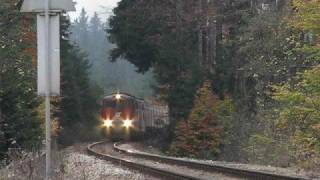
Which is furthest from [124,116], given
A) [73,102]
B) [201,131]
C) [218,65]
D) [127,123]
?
[73,102]

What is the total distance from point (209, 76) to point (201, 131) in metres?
6.83

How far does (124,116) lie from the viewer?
49219 millimetres

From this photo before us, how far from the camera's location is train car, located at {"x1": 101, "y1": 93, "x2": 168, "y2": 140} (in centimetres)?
4922

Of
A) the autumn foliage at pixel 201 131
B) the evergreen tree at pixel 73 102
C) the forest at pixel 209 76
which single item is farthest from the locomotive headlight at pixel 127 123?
the evergreen tree at pixel 73 102

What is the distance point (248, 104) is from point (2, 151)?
1053 inches

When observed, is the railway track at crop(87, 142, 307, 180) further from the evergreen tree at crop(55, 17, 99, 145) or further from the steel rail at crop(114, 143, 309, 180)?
the evergreen tree at crop(55, 17, 99, 145)

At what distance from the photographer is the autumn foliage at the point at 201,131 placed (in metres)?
42.4

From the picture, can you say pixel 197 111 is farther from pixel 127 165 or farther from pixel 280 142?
pixel 127 165

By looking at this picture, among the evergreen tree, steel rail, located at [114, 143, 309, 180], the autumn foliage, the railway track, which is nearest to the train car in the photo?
the autumn foliage

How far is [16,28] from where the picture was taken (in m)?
25.5

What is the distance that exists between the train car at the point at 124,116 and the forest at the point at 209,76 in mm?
2023

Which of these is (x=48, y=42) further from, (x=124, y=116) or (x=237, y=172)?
(x=124, y=116)

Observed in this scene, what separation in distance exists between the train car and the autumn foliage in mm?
5885

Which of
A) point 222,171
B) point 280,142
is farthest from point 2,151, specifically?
point 280,142
